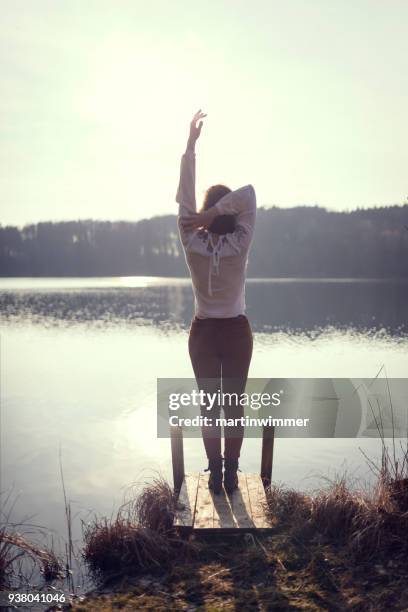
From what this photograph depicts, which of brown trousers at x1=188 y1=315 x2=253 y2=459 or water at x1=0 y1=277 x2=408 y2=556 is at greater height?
brown trousers at x1=188 y1=315 x2=253 y2=459

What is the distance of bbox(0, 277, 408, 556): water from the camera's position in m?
8.98

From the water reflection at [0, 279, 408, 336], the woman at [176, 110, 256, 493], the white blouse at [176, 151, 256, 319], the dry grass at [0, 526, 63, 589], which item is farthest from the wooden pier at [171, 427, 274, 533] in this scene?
Result: the water reflection at [0, 279, 408, 336]

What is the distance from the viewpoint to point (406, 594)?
3.29 metres

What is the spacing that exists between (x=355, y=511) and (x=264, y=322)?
2947cm

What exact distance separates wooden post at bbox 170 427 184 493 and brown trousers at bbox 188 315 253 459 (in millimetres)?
821

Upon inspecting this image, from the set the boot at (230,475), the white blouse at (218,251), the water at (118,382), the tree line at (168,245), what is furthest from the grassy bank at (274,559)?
the tree line at (168,245)

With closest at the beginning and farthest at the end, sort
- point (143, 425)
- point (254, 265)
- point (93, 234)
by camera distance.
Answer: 1. point (143, 425)
2. point (254, 265)
3. point (93, 234)

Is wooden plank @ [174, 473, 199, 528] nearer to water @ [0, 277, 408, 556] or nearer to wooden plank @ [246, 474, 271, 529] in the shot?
wooden plank @ [246, 474, 271, 529]

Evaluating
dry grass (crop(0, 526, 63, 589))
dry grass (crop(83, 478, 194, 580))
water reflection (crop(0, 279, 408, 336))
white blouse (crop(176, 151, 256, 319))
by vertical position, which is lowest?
water reflection (crop(0, 279, 408, 336))

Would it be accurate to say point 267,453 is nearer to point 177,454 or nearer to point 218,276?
point 177,454

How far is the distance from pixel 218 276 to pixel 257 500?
2.00m

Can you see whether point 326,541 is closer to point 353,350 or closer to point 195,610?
point 195,610

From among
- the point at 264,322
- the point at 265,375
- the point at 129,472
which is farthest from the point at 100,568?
the point at 264,322

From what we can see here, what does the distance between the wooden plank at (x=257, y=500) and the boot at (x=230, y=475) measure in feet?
0.63
